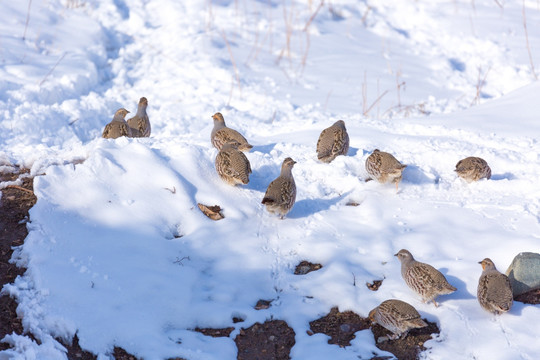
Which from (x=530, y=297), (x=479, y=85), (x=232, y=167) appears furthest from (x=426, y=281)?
(x=479, y=85)

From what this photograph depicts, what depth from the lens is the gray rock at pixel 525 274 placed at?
455cm

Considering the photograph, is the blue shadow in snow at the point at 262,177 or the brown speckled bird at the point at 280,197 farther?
→ the blue shadow in snow at the point at 262,177

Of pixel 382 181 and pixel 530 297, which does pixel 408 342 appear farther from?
pixel 382 181

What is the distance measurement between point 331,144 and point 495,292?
9.14ft

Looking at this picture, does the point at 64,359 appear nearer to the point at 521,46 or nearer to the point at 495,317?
the point at 495,317

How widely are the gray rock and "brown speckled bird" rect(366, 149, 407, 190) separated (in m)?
1.62

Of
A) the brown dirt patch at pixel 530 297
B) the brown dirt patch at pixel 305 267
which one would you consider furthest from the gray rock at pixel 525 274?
the brown dirt patch at pixel 305 267

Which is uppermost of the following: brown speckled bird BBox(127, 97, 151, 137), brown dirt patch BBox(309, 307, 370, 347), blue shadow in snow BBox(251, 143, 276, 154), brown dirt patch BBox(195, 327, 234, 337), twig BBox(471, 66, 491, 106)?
brown dirt patch BBox(309, 307, 370, 347)

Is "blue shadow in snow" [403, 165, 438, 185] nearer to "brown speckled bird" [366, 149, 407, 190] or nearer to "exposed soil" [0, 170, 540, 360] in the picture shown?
"brown speckled bird" [366, 149, 407, 190]

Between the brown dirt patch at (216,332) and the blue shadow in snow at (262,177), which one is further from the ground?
the blue shadow in snow at (262,177)

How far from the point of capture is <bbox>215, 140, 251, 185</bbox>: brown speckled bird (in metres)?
5.68

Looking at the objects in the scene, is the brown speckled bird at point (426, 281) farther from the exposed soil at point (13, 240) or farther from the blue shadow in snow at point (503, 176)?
the blue shadow in snow at point (503, 176)

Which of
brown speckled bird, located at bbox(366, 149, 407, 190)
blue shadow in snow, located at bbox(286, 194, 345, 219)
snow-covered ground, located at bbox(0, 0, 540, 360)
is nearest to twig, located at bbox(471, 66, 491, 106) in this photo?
snow-covered ground, located at bbox(0, 0, 540, 360)

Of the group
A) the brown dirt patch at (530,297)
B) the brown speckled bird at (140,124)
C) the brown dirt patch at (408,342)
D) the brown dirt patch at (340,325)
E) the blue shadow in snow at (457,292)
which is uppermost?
the brown dirt patch at (530,297)
